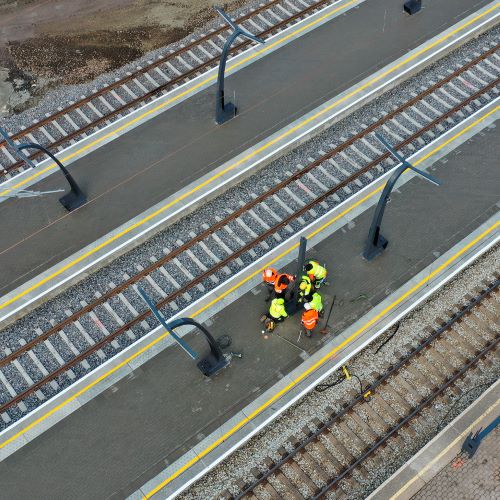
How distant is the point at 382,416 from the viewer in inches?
744

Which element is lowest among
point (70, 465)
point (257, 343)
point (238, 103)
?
point (70, 465)

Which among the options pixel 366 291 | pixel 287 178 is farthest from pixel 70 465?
pixel 287 178

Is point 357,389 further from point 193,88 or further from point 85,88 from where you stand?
point 85,88

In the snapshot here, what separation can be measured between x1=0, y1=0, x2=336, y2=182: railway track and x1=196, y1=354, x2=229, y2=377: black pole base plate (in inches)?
407

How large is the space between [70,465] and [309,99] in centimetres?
1527

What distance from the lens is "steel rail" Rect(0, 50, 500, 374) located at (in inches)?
802

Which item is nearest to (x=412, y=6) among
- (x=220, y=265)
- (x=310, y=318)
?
(x=220, y=265)

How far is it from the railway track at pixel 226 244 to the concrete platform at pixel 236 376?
116 centimetres

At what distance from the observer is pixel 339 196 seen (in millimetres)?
22766

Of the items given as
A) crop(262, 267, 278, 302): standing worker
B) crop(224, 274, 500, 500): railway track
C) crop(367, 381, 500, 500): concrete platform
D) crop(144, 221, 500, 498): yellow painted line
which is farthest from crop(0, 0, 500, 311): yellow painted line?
crop(367, 381, 500, 500): concrete platform

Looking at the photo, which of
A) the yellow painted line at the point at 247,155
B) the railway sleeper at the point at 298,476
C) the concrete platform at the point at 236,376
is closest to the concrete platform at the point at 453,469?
the railway sleeper at the point at 298,476

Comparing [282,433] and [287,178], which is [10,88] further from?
[282,433]

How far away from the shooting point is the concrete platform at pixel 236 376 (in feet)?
58.1

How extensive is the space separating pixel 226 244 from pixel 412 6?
13.1m
